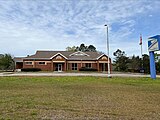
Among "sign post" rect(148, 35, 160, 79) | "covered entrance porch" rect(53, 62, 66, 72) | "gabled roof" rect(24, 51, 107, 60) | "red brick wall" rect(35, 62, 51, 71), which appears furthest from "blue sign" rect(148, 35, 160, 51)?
"red brick wall" rect(35, 62, 51, 71)

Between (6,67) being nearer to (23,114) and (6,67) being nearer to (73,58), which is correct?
(73,58)

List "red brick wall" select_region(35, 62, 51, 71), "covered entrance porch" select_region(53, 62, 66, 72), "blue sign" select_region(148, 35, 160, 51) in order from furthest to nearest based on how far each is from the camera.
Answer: "covered entrance porch" select_region(53, 62, 66, 72)
"red brick wall" select_region(35, 62, 51, 71)
"blue sign" select_region(148, 35, 160, 51)

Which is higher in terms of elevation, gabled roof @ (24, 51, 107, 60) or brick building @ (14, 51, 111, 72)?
gabled roof @ (24, 51, 107, 60)

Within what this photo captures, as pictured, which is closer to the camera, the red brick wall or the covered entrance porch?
the red brick wall

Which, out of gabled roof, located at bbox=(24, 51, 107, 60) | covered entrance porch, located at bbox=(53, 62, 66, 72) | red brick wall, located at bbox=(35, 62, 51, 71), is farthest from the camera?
gabled roof, located at bbox=(24, 51, 107, 60)

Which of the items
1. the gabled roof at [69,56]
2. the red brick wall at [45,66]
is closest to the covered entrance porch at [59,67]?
the red brick wall at [45,66]

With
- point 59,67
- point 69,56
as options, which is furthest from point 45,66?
point 69,56

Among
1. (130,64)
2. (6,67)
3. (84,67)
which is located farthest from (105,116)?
Answer: (6,67)

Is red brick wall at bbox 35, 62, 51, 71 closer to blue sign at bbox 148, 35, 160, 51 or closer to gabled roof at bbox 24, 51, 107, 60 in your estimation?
gabled roof at bbox 24, 51, 107, 60

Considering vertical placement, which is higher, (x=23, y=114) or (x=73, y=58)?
(x=73, y=58)

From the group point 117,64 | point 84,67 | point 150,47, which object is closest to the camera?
point 150,47

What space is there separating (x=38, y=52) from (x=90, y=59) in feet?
46.6

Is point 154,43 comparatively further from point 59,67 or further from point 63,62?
point 59,67

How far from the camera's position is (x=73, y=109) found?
7.90 metres
